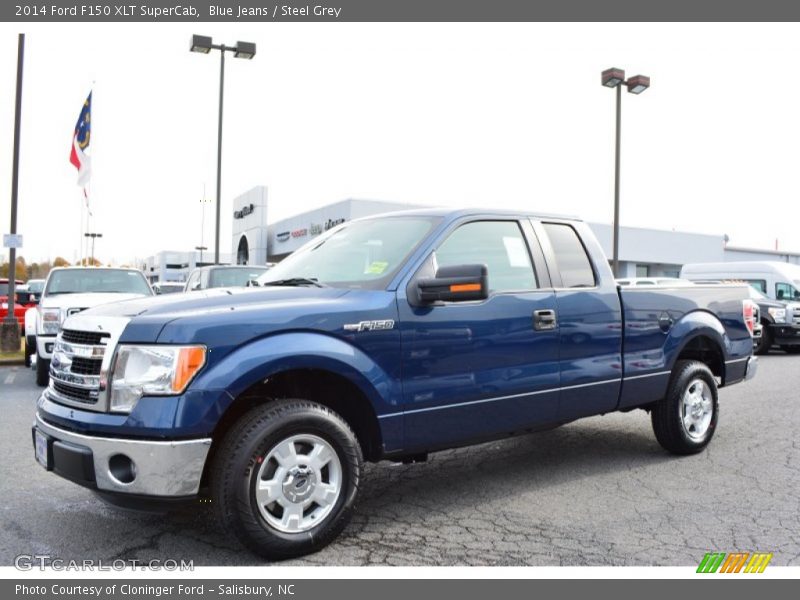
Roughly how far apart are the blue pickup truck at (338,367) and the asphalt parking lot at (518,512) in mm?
436

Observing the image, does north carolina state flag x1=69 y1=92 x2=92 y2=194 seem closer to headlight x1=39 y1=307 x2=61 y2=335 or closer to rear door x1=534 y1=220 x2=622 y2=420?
headlight x1=39 y1=307 x2=61 y2=335

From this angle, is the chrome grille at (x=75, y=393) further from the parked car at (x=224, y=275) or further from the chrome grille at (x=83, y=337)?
the parked car at (x=224, y=275)

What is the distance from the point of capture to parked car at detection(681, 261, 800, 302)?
57.4ft

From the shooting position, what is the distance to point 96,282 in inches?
440

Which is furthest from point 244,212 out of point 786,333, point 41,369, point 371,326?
point 371,326

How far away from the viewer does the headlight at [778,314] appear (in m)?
15.9

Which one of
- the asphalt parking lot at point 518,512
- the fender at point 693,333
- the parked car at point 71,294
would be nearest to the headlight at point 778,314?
the asphalt parking lot at point 518,512

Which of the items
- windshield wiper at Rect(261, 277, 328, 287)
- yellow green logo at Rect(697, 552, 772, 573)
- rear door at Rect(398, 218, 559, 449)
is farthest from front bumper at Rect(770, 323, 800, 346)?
windshield wiper at Rect(261, 277, 328, 287)

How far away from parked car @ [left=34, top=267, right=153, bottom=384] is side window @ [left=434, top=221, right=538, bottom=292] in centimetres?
639

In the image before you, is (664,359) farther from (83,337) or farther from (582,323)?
(83,337)

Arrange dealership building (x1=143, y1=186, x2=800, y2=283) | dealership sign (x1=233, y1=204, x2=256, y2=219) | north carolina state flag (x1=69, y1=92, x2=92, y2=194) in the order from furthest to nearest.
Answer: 1. dealership sign (x1=233, y1=204, x2=256, y2=219)
2. dealership building (x1=143, y1=186, x2=800, y2=283)
3. north carolina state flag (x1=69, y1=92, x2=92, y2=194)

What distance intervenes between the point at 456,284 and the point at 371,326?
1.71 feet
